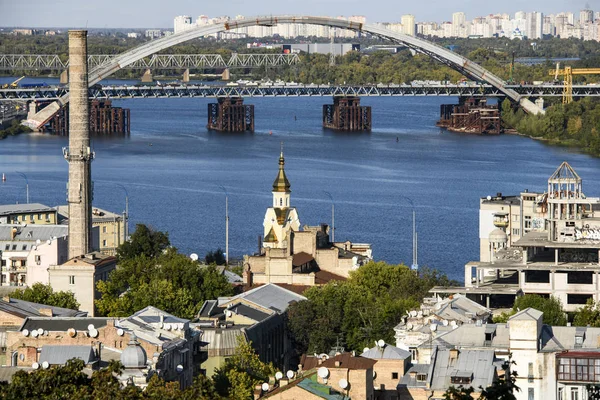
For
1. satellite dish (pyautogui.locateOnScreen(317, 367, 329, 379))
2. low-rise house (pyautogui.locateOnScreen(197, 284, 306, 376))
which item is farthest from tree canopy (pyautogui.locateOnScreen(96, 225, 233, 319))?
satellite dish (pyautogui.locateOnScreen(317, 367, 329, 379))

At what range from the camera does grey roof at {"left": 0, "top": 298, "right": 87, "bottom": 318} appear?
94.6ft

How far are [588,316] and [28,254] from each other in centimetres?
1542

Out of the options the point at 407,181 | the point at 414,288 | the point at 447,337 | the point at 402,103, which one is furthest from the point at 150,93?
the point at 447,337

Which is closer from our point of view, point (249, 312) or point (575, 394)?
point (575, 394)

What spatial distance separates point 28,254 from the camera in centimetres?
4047

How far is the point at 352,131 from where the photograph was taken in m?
108

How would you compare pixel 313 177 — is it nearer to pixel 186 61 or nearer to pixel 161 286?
pixel 161 286

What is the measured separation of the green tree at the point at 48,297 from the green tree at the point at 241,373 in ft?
20.7

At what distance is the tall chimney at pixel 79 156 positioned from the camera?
40.1m

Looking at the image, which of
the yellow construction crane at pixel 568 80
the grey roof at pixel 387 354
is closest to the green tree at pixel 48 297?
the grey roof at pixel 387 354

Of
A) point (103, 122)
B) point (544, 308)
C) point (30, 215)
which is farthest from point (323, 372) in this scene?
point (103, 122)

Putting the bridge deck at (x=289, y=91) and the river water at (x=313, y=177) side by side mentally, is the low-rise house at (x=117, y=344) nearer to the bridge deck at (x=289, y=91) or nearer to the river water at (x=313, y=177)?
the river water at (x=313, y=177)

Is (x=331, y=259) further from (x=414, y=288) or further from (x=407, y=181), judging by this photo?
(x=407, y=181)

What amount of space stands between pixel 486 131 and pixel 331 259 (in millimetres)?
70167
